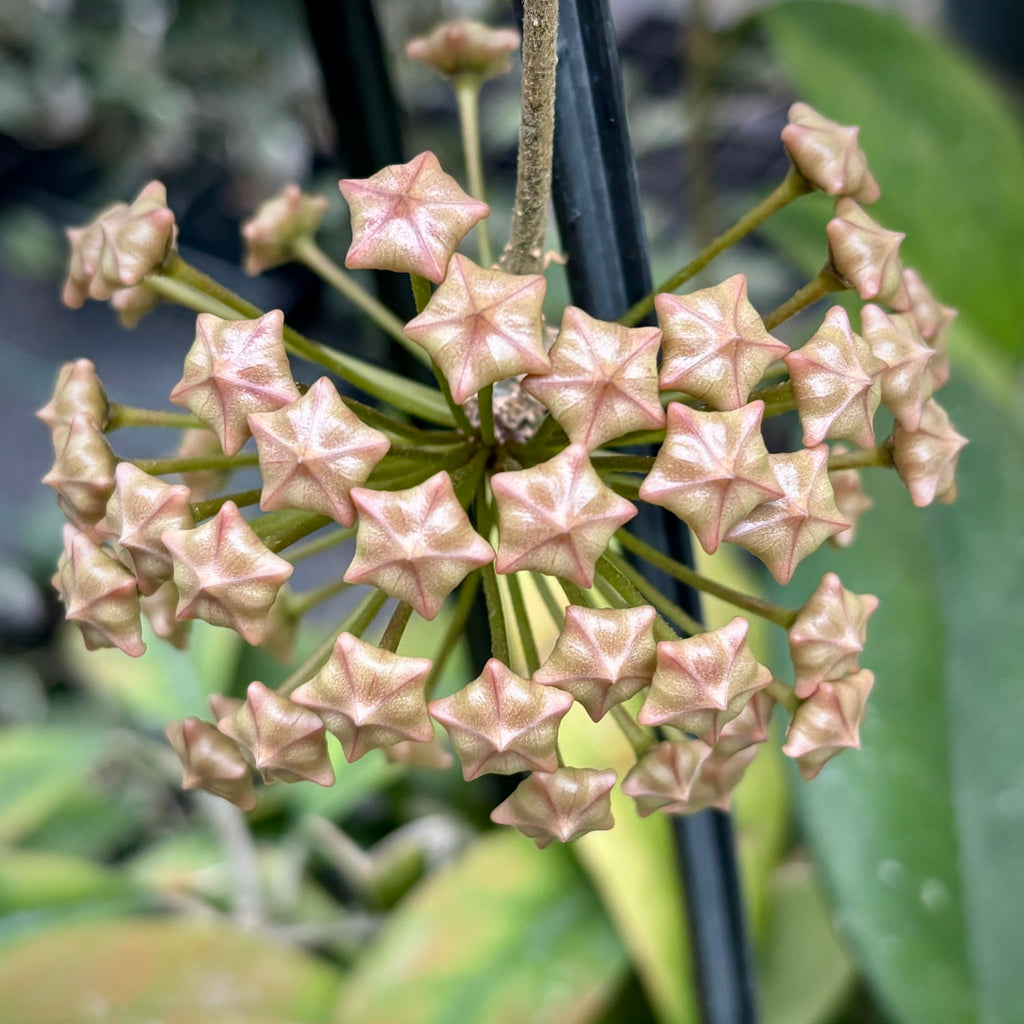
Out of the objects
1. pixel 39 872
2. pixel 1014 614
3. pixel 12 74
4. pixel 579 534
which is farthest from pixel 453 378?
pixel 12 74

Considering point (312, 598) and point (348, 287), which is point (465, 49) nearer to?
point (348, 287)

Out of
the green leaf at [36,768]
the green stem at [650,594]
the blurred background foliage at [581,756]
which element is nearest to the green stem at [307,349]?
the green stem at [650,594]

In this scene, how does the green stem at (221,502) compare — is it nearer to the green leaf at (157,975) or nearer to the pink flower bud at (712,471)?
the pink flower bud at (712,471)

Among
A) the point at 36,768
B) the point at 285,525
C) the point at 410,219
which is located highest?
the point at 410,219

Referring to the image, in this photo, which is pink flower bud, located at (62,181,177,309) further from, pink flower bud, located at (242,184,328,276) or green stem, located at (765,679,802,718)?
green stem, located at (765,679,802,718)

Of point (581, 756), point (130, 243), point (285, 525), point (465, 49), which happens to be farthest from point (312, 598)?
point (581, 756)

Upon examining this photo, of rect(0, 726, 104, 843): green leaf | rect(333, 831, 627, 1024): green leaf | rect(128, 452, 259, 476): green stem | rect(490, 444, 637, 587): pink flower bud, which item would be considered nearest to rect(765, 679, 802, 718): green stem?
rect(490, 444, 637, 587): pink flower bud

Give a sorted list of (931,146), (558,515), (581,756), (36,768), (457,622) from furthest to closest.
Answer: (36,768) < (931,146) < (581,756) < (457,622) < (558,515)

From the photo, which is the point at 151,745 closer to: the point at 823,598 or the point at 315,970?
the point at 315,970
